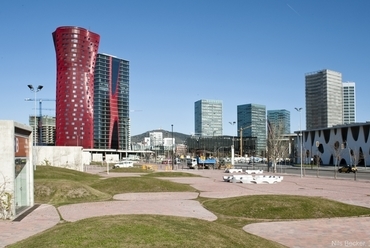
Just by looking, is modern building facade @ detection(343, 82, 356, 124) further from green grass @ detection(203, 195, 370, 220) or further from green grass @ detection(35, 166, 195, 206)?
green grass @ detection(203, 195, 370, 220)

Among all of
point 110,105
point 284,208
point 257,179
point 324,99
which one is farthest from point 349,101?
point 284,208

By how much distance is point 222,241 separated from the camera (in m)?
9.10

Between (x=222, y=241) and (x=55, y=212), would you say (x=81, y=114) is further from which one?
(x=222, y=241)

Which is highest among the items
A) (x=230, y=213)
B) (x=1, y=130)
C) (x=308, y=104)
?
(x=308, y=104)

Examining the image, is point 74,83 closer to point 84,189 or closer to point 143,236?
point 84,189

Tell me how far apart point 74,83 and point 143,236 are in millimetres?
126233

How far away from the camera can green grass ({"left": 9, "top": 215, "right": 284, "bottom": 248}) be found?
27.3 ft

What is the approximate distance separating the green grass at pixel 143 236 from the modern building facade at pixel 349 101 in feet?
637

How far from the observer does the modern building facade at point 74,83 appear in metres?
124

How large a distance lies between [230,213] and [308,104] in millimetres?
180876

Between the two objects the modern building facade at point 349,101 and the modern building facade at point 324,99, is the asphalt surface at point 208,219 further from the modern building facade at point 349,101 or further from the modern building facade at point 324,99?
the modern building facade at point 349,101

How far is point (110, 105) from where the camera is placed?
166 meters

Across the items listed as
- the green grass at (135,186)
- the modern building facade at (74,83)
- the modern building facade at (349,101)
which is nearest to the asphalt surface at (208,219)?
the green grass at (135,186)

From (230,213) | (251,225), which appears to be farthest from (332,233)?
(230,213)
